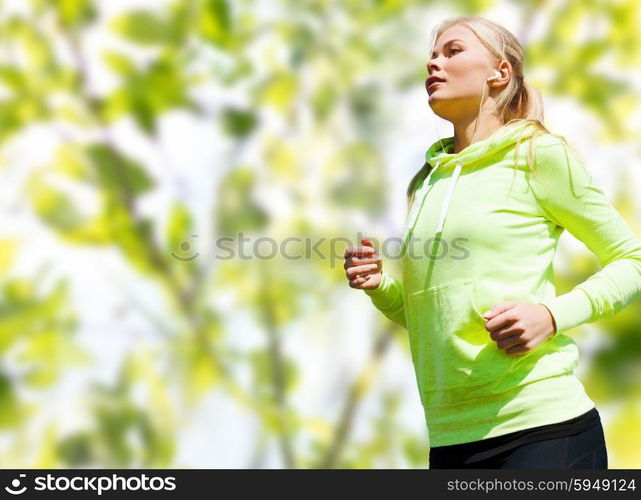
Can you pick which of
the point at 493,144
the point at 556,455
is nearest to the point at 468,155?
the point at 493,144

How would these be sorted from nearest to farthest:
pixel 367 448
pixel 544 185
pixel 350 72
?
pixel 544 185 < pixel 367 448 < pixel 350 72

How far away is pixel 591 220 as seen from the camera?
80 cm

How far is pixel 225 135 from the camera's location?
5.55ft

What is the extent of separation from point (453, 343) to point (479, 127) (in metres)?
0.21

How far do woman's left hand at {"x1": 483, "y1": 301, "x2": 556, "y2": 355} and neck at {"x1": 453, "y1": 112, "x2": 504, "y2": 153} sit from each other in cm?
18

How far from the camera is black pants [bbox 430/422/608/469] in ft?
2.51

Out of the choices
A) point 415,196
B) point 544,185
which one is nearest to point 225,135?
point 415,196

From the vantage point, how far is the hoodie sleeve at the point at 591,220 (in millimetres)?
782

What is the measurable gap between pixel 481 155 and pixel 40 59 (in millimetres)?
1165

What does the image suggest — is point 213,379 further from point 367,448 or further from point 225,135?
point 225,135

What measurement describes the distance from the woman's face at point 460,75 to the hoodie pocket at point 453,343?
0.56 feet

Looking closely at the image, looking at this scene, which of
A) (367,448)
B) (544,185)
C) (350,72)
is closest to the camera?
(544,185)

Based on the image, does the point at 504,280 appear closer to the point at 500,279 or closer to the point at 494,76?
the point at 500,279

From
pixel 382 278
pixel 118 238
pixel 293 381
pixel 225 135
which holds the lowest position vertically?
pixel 382 278
